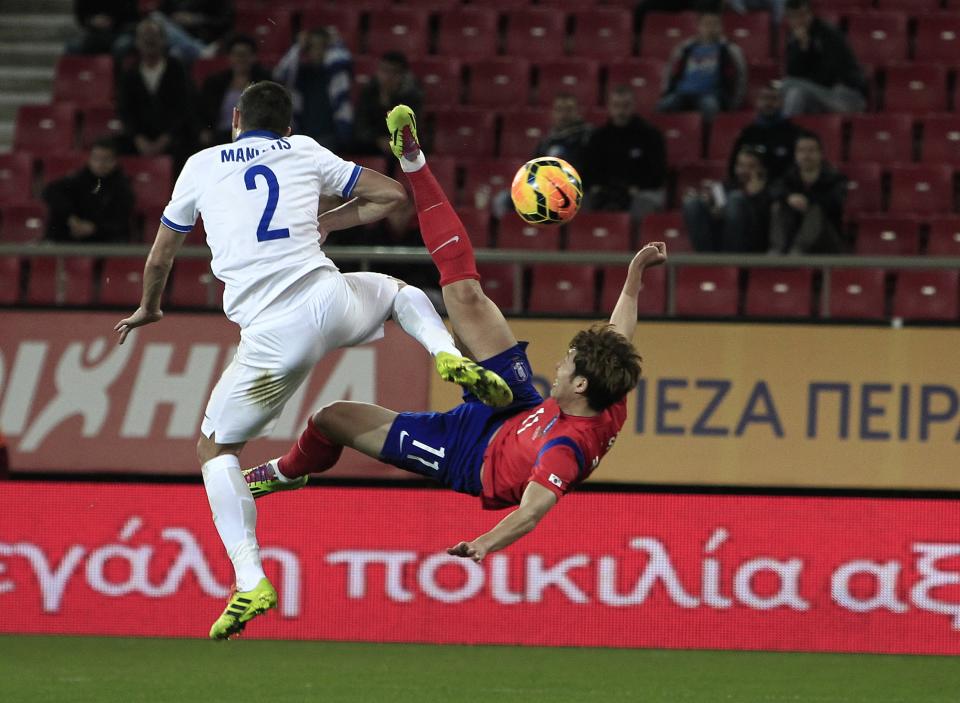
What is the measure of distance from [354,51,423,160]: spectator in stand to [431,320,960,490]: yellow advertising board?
2.38 meters

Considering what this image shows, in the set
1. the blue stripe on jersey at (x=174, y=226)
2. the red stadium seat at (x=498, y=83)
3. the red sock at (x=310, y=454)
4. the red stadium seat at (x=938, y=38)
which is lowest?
the red sock at (x=310, y=454)

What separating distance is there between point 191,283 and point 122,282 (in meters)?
0.44

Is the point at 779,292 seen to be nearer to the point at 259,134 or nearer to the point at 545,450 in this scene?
the point at 545,450

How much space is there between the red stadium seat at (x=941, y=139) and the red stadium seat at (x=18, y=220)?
630cm

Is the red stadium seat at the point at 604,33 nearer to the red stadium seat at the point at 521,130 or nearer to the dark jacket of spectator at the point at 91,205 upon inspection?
the red stadium seat at the point at 521,130

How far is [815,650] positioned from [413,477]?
281 cm

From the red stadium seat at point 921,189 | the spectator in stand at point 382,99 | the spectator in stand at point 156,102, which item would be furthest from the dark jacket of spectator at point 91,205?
the red stadium seat at point 921,189

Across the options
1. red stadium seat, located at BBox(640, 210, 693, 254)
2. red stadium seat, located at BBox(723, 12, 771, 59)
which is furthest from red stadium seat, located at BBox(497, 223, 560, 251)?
red stadium seat, located at BBox(723, 12, 771, 59)

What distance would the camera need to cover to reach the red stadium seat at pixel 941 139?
11789 millimetres

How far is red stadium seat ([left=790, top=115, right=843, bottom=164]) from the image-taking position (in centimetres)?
1177

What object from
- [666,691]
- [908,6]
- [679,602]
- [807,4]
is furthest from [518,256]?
[908,6]

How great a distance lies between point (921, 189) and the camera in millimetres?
11336

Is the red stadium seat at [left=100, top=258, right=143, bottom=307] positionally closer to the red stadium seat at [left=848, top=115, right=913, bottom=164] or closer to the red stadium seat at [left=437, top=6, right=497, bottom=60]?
the red stadium seat at [left=437, top=6, right=497, bottom=60]

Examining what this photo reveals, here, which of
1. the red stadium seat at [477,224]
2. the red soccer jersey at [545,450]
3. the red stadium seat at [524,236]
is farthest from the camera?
the red stadium seat at [477,224]
